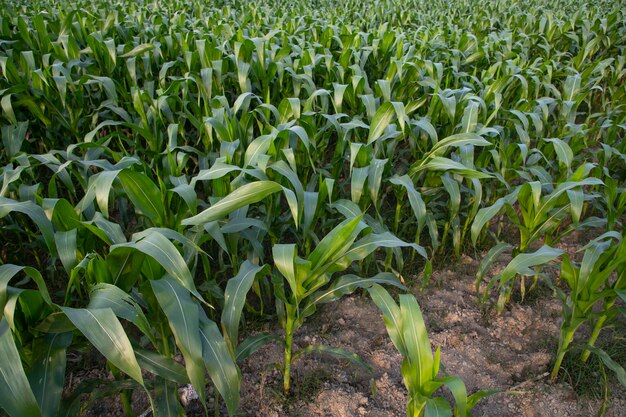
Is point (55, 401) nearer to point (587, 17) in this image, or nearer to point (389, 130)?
point (389, 130)

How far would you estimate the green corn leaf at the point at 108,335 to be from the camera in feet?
3.33

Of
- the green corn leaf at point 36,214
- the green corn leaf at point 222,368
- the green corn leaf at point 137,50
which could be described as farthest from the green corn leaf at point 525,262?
the green corn leaf at point 137,50

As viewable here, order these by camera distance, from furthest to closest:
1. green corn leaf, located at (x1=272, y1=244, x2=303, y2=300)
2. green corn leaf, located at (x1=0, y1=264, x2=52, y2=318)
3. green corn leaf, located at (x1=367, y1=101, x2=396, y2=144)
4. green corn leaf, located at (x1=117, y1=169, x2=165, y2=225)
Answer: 1. green corn leaf, located at (x1=367, y1=101, x2=396, y2=144)
2. green corn leaf, located at (x1=117, y1=169, x2=165, y2=225)
3. green corn leaf, located at (x1=272, y1=244, x2=303, y2=300)
4. green corn leaf, located at (x1=0, y1=264, x2=52, y2=318)

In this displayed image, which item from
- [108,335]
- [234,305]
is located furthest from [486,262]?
[108,335]

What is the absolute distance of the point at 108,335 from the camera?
104 cm

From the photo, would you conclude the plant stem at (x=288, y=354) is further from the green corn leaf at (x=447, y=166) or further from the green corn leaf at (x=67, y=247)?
the green corn leaf at (x=447, y=166)

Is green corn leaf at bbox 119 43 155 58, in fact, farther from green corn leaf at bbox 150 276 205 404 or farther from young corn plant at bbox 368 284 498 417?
young corn plant at bbox 368 284 498 417

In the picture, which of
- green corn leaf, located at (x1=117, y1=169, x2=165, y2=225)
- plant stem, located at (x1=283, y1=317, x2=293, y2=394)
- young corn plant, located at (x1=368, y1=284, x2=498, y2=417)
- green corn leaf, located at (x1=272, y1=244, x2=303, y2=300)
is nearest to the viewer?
young corn plant, located at (x1=368, y1=284, x2=498, y2=417)

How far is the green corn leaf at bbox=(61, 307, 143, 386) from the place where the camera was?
102cm

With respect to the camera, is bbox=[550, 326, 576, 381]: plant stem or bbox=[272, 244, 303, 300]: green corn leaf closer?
bbox=[272, 244, 303, 300]: green corn leaf

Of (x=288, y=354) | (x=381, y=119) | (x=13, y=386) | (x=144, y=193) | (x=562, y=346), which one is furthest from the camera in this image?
(x=381, y=119)

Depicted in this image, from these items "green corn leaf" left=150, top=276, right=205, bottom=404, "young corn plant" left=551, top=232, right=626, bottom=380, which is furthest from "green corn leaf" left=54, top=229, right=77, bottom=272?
"young corn plant" left=551, top=232, right=626, bottom=380

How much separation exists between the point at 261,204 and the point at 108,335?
1097 millimetres

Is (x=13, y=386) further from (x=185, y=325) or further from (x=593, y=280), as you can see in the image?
(x=593, y=280)
